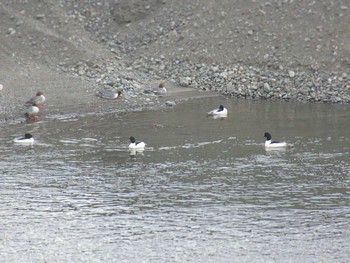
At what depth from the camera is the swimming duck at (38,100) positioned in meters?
41.5

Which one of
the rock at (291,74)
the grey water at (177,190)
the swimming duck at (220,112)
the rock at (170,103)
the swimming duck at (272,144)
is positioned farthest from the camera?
the rock at (291,74)

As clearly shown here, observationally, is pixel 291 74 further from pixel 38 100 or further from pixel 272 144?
pixel 38 100

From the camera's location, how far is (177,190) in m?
28.5

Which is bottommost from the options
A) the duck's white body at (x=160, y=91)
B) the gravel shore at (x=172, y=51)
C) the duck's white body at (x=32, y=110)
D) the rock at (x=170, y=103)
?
the rock at (x=170, y=103)

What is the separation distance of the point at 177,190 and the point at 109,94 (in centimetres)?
1634

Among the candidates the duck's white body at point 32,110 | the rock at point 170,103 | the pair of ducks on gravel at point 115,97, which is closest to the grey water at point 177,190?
the pair of ducks on gravel at point 115,97

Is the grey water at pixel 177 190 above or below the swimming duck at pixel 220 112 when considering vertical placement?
below

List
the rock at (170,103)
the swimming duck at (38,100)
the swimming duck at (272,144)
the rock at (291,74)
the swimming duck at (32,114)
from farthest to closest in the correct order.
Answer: the rock at (291,74)
the rock at (170,103)
the swimming duck at (38,100)
the swimming duck at (32,114)
the swimming duck at (272,144)

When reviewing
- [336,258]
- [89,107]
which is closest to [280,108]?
[89,107]

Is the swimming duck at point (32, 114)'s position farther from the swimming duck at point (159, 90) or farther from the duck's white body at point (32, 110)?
the swimming duck at point (159, 90)

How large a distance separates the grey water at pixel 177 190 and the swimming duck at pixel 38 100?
1.25m

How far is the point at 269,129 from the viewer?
3838 centimetres

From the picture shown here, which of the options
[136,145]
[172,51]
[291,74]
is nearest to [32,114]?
[136,145]

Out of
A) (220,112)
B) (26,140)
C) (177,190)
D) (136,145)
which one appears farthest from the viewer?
(220,112)
